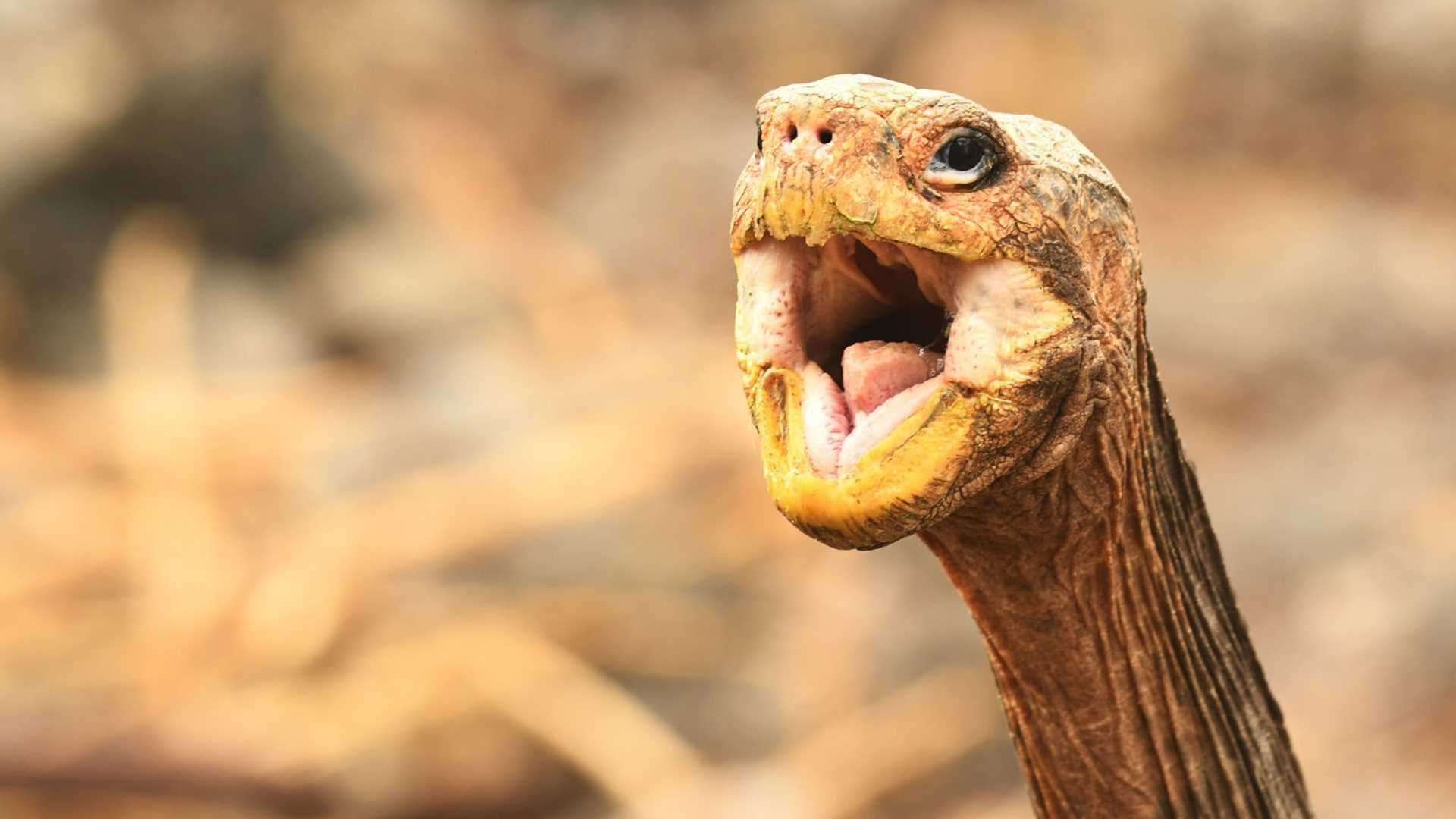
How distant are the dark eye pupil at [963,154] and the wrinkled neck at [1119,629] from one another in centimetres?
32

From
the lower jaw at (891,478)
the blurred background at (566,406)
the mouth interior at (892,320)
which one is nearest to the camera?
the lower jaw at (891,478)

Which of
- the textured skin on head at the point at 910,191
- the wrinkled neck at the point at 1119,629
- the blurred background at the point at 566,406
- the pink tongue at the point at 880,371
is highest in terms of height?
the blurred background at the point at 566,406

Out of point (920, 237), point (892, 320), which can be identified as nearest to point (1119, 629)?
point (892, 320)

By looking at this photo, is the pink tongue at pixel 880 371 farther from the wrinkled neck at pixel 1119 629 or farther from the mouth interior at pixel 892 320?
the wrinkled neck at pixel 1119 629

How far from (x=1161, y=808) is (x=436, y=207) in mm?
8214

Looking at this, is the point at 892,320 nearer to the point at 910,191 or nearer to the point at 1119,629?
the point at 910,191

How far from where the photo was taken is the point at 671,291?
30.1 feet

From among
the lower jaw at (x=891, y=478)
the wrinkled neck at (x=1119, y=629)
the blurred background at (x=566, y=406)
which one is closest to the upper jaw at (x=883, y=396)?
the lower jaw at (x=891, y=478)

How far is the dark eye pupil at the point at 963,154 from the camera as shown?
163 centimetres

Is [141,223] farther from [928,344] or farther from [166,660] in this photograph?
[928,344]

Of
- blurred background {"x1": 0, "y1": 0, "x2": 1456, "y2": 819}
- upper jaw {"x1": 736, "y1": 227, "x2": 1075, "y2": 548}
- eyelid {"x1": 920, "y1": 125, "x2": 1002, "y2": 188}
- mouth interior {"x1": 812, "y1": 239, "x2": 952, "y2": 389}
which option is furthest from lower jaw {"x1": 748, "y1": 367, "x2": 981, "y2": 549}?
blurred background {"x1": 0, "y1": 0, "x2": 1456, "y2": 819}

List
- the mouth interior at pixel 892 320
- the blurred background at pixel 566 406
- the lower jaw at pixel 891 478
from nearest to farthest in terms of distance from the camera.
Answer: the lower jaw at pixel 891 478 < the mouth interior at pixel 892 320 < the blurred background at pixel 566 406

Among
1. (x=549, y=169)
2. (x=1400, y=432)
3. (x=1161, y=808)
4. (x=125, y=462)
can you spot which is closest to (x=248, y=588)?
(x=125, y=462)

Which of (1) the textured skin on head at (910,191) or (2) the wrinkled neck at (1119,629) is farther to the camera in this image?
(2) the wrinkled neck at (1119,629)
